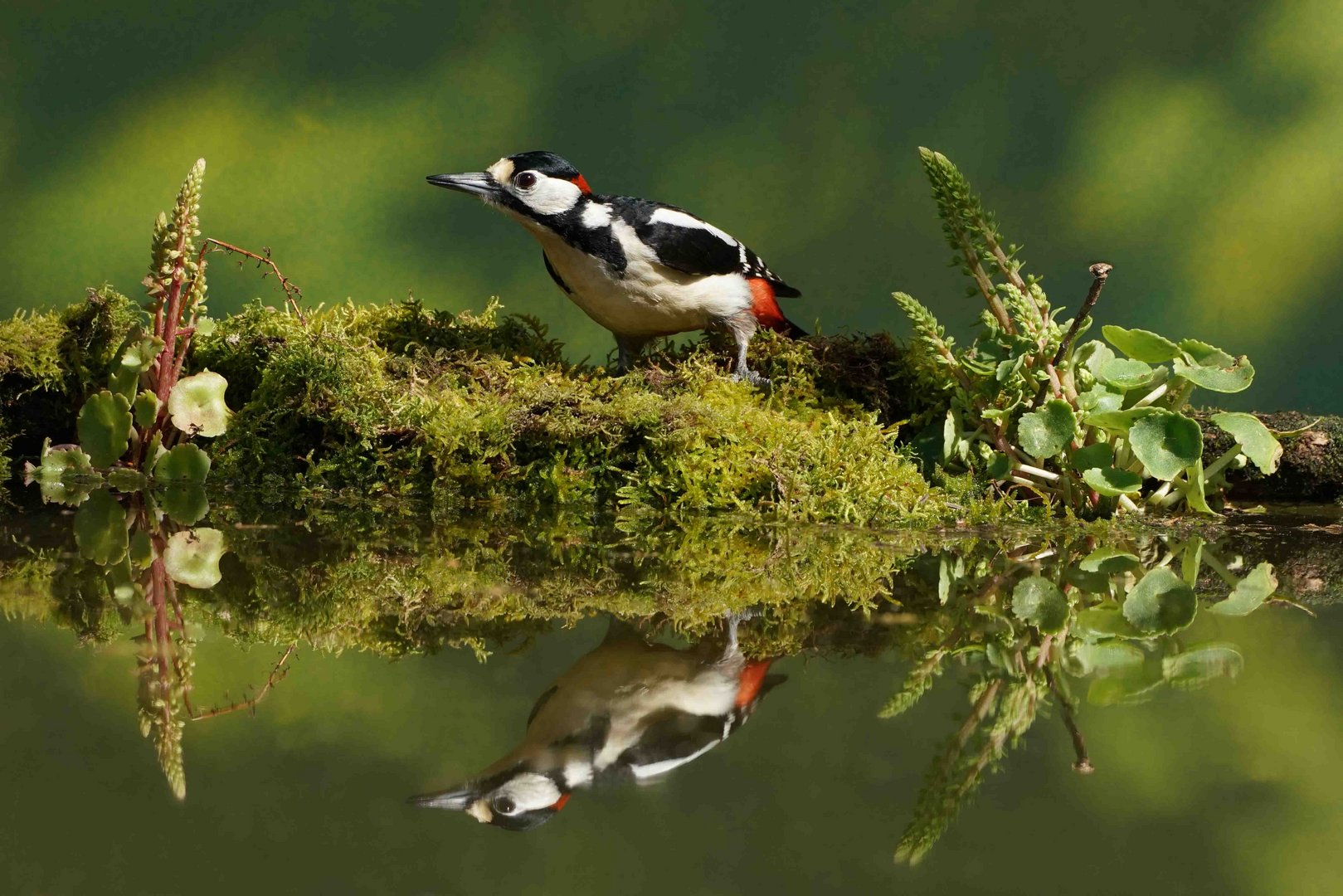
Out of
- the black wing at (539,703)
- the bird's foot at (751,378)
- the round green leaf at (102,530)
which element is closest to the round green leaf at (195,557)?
A: the round green leaf at (102,530)

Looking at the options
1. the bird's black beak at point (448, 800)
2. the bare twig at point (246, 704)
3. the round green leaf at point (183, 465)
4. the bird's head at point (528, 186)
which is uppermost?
the bird's head at point (528, 186)

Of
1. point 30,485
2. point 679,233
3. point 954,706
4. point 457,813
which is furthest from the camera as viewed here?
point 679,233

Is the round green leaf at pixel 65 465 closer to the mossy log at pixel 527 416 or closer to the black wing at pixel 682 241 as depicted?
the mossy log at pixel 527 416

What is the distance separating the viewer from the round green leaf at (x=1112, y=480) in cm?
275

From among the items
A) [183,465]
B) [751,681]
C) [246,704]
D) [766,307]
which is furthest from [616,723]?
[766,307]

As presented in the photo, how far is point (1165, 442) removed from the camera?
2721 millimetres

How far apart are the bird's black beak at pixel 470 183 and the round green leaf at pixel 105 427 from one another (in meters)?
0.93

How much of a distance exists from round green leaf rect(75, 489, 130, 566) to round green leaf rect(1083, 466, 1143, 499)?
1.95 meters

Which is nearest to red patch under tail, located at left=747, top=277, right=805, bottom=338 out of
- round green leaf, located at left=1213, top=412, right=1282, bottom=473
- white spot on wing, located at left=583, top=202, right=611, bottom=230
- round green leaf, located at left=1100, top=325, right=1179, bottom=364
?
white spot on wing, located at left=583, top=202, right=611, bottom=230

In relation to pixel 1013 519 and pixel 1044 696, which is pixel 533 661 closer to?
pixel 1044 696

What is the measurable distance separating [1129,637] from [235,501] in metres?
1.97

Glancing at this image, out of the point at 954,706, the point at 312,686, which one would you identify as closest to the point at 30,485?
the point at 312,686

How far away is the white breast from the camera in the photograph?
324 cm

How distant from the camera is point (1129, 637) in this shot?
5.38ft
